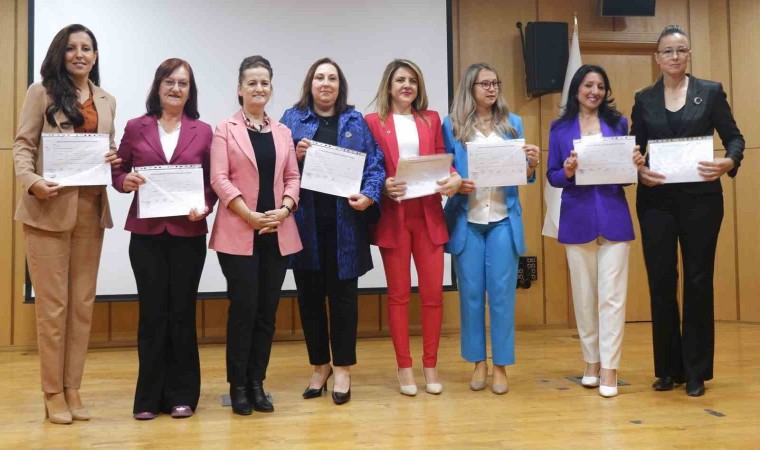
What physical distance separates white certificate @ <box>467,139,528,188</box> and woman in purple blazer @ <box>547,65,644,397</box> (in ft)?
0.79

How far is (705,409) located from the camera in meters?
2.63

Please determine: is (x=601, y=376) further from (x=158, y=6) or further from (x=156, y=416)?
(x=158, y=6)

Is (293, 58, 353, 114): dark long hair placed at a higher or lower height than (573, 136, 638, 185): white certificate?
higher

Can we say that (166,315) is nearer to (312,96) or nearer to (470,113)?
(312,96)

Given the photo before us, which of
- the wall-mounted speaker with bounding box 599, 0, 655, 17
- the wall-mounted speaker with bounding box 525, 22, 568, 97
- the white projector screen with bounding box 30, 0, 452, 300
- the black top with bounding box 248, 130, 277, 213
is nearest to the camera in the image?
the black top with bounding box 248, 130, 277, 213

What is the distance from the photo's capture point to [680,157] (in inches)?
111

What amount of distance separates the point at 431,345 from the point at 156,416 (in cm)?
126

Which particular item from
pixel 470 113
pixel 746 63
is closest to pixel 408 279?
pixel 470 113

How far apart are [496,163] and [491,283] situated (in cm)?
57

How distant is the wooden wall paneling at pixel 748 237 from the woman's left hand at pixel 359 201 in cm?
371

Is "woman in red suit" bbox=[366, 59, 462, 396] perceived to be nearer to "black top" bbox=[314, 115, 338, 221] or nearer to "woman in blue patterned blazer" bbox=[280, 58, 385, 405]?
"woman in blue patterned blazer" bbox=[280, 58, 385, 405]

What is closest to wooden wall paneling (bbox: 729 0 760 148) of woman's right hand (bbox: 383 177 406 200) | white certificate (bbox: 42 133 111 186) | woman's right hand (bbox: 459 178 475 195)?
woman's right hand (bbox: 459 178 475 195)

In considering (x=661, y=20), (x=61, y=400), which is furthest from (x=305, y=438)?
(x=661, y=20)

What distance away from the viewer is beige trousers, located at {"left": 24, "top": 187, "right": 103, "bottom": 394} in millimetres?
2471
